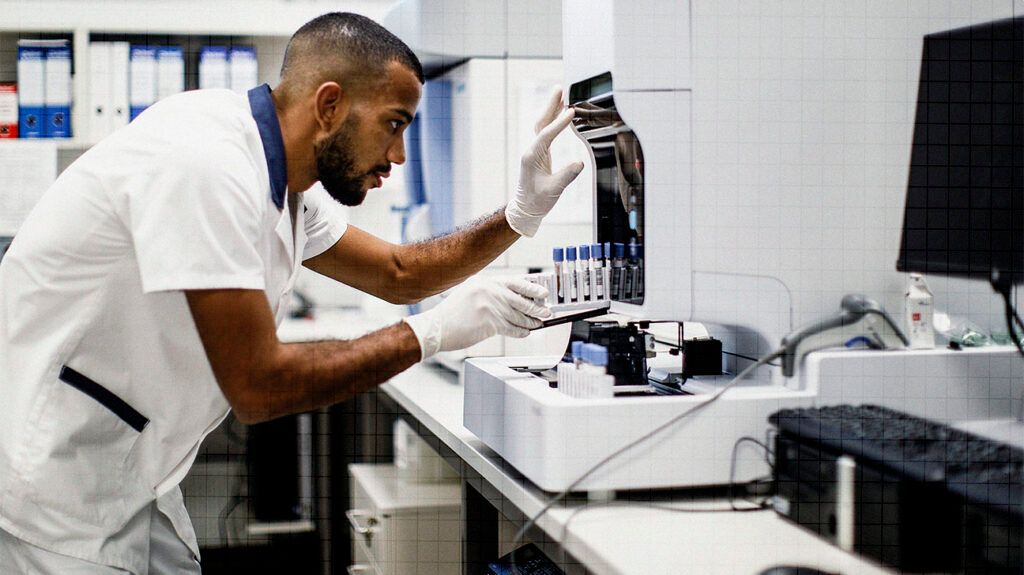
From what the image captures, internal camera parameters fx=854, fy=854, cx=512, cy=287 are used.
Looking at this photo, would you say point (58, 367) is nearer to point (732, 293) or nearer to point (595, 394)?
point (595, 394)

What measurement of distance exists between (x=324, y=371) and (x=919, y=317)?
0.77 metres

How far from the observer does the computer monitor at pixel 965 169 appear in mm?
1134

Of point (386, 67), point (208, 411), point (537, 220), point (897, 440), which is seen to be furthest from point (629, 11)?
point (208, 411)

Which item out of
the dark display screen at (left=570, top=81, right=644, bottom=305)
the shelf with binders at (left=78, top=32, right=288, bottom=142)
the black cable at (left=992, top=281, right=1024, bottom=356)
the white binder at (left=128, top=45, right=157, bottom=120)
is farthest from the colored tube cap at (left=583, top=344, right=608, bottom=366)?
the white binder at (left=128, top=45, right=157, bottom=120)

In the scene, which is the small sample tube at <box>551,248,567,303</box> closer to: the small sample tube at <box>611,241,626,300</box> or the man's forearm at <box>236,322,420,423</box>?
the small sample tube at <box>611,241,626,300</box>

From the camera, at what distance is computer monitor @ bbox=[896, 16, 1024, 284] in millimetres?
1134

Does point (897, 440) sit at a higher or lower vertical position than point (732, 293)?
lower

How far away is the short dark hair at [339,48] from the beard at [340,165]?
0.08 meters

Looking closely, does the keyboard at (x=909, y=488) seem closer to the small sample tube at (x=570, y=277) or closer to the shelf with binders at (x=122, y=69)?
A: the small sample tube at (x=570, y=277)

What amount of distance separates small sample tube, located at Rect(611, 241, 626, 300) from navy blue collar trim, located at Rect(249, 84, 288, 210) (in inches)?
18.2

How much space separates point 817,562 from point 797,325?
0.32m

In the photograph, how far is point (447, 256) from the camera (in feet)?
4.82

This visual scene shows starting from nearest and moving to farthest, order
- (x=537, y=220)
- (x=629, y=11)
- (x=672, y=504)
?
(x=672, y=504)
(x=629, y=11)
(x=537, y=220)

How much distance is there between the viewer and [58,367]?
3.38 ft
